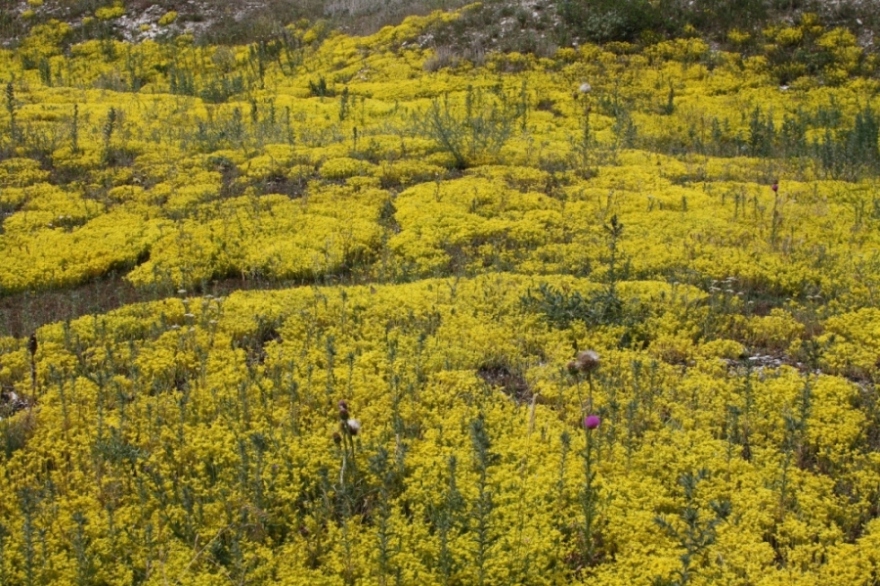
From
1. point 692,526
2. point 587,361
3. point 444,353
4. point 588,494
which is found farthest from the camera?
point 444,353

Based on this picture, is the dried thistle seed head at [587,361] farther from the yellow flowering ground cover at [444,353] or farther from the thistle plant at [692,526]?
the thistle plant at [692,526]

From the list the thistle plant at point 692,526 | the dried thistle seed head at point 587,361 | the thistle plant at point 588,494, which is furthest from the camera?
the dried thistle seed head at point 587,361

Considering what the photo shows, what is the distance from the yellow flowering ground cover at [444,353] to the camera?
5.82 m

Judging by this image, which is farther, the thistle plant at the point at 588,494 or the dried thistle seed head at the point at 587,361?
the dried thistle seed head at the point at 587,361

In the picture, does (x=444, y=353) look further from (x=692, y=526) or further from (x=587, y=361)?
(x=692, y=526)

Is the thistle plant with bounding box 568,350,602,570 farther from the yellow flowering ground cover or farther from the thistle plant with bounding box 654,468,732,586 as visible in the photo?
the thistle plant with bounding box 654,468,732,586

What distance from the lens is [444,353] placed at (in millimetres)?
8258

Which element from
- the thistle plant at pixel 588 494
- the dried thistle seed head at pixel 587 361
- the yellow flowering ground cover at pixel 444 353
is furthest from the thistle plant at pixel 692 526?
the dried thistle seed head at pixel 587 361

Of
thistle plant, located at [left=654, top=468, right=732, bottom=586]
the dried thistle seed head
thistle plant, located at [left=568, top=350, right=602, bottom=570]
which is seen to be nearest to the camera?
thistle plant, located at [left=654, top=468, right=732, bottom=586]

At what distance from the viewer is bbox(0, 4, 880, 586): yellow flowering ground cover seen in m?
5.82

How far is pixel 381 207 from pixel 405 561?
7.41 meters

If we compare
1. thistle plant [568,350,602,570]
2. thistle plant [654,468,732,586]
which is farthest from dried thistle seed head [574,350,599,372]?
thistle plant [654,468,732,586]

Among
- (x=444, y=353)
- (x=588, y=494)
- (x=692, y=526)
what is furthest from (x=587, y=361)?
(x=692, y=526)

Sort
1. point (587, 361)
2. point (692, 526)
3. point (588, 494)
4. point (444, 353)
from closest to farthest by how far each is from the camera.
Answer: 1. point (692, 526)
2. point (588, 494)
3. point (587, 361)
4. point (444, 353)
